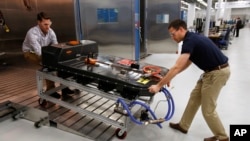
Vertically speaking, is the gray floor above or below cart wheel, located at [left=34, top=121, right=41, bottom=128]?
below

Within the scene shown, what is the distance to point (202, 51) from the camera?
184 centimetres

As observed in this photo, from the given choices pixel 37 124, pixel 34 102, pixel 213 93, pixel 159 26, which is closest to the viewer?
pixel 213 93

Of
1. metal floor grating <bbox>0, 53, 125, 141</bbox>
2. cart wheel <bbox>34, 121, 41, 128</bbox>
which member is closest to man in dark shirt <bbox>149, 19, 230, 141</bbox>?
metal floor grating <bbox>0, 53, 125, 141</bbox>

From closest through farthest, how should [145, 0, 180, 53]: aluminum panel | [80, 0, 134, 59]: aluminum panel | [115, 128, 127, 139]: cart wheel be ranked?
[115, 128, 127, 139]: cart wheel → [80, 0, 134, 59]: aluminum panel → [145, 0, 180, 53]: aluminum panel

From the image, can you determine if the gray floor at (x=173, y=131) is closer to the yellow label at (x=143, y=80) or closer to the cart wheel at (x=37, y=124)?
the cart wheel at (x=37, y=124)

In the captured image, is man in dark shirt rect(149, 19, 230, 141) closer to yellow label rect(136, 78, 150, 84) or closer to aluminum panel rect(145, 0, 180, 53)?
yellow label rect(136, 78, 150, 84)

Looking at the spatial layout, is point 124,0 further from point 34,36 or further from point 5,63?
point 5,63

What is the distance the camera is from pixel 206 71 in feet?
6.36

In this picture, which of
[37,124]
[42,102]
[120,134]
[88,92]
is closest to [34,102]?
[42,102]

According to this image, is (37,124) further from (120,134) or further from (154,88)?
A: (154,88)

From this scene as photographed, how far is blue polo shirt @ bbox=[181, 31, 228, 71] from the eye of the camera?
181cm

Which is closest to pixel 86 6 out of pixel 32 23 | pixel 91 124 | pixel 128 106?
pixel 32 23

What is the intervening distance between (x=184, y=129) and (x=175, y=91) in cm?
130

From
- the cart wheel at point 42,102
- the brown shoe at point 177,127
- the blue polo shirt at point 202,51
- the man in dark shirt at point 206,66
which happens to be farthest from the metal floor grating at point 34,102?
the blue polo shirt at point 202,51
